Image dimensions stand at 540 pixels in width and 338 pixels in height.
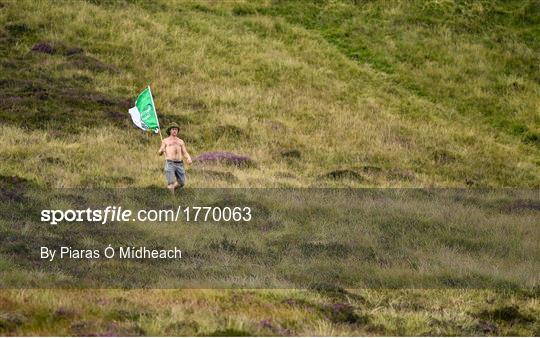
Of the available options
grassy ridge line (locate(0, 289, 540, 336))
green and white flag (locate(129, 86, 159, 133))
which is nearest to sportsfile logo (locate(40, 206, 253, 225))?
green and white flag (locate(129, 86, 159, 133))

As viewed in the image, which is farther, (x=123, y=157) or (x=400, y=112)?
(x=400, y=112)

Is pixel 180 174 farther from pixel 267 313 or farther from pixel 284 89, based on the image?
pixel 284 89

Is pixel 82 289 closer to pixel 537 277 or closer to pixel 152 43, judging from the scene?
pixel 537 277

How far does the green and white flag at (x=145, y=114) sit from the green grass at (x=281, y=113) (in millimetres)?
1368

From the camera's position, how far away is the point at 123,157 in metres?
21.2

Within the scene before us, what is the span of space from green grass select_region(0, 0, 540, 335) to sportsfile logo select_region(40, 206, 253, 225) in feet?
8.68

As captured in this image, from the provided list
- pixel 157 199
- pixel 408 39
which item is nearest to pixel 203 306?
pixel 157 199

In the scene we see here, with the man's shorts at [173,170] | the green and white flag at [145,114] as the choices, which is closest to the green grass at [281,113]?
the green and white flag at [145,114]

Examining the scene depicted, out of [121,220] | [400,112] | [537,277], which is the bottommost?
[400,112]

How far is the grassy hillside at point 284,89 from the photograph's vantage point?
73.3ft

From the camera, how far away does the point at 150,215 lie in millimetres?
15359

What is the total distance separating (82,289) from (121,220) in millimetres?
4691

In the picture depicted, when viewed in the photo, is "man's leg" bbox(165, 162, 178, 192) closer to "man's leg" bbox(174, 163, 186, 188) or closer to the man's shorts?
the man's shorts

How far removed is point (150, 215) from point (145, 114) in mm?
4163
